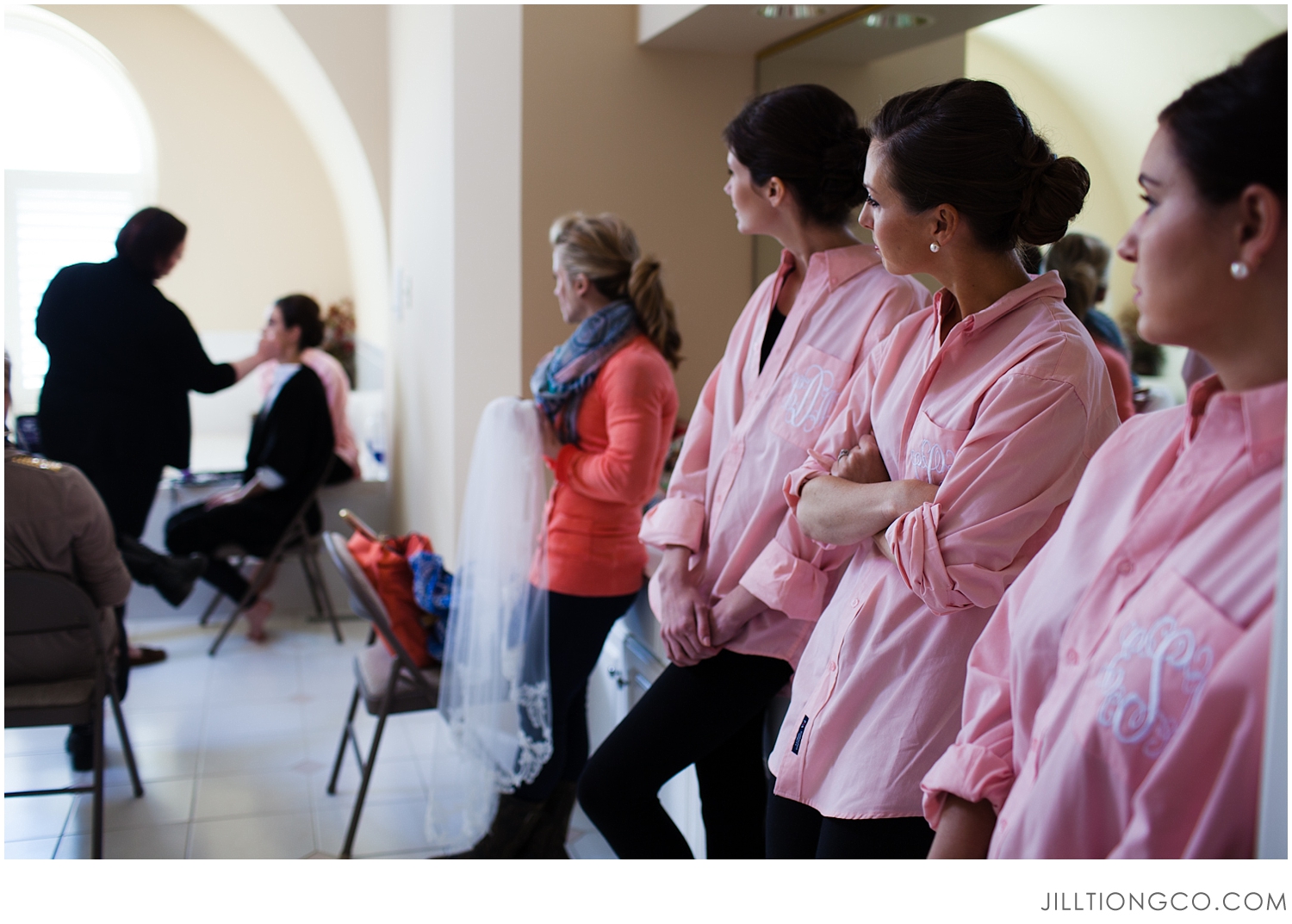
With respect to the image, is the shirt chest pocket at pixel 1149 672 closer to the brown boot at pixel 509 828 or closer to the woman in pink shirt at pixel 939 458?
the woman in pink shirt at pixel 939 458

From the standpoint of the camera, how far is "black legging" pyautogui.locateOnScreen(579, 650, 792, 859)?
5.59 feet

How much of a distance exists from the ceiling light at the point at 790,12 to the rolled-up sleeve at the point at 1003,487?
1.92m

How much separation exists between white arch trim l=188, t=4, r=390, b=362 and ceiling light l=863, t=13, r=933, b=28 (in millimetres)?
3500

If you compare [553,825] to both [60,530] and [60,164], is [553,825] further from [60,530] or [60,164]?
[60,164]

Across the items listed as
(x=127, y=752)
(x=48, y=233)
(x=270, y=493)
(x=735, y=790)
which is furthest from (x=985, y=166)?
(x=48, y=233)

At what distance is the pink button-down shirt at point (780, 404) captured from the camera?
5.22ft

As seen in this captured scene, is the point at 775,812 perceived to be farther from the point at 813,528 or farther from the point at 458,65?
the point at 458,65

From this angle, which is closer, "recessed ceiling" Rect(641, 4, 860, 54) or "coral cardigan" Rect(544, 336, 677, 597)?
"coral cardigan" Rect(544, 336, 677, 597)

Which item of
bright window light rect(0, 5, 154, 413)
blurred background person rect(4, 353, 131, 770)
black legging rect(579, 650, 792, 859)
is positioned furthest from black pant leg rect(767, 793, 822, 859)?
bright window light rect(0, 5, 154, 413)

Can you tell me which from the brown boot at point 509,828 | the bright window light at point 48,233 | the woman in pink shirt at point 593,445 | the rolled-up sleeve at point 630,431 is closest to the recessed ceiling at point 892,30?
the woman in pink shirt at point 593,445

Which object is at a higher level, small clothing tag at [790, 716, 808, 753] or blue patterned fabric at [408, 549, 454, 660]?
small clothing tag at [790, 716, 808, 753]

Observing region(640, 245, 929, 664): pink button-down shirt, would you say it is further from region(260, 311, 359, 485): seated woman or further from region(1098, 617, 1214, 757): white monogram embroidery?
region(260, 311, 359, 485): seated woman
